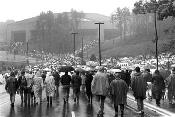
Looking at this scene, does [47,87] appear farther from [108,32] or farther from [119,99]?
[108,32]

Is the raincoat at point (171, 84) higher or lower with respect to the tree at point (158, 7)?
lower

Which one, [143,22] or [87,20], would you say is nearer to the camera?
[143,22]

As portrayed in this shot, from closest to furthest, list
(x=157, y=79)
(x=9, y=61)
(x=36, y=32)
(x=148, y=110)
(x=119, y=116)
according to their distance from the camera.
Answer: (x=119, y=116) < (x=148, y=110) < (x=157, y=79) < (x=9, y=61) < (x=36, y=32)

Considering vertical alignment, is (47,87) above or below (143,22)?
below

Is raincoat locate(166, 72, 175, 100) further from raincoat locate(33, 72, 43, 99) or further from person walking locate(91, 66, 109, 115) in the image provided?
raincoat locate(33, 72, 43, 99)

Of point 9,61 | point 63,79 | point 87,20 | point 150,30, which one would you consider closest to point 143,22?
point 150,30

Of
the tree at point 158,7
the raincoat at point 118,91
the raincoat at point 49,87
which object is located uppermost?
the tree at point 158,7

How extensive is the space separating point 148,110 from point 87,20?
126 metres

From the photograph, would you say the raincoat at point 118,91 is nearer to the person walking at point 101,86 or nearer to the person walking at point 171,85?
the person walking at point 101,86

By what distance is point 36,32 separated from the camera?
133875 mm

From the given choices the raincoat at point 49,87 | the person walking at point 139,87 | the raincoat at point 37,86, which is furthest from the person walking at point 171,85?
the raincoat at point 37,86

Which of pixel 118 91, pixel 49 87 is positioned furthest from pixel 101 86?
pixel 49 87

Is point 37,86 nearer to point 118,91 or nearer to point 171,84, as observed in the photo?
point 171,84

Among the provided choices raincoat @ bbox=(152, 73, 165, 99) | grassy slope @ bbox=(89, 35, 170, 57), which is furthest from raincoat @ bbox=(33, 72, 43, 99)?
grassy slope @ bbox=(89, 35, 170, 57)
